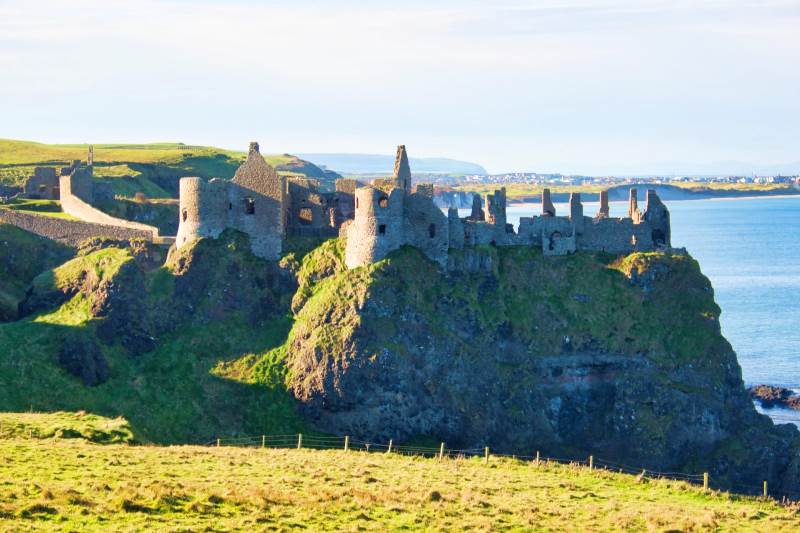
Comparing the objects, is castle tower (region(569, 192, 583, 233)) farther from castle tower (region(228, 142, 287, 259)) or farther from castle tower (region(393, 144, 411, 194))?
castle tower (region(228, 142, 287, 259))

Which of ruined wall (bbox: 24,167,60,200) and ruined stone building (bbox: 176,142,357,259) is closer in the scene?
ruined stone building (bbox: 176,142,357,259)

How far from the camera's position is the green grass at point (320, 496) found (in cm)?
3803

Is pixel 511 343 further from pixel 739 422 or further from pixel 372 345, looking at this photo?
pixel 739 422

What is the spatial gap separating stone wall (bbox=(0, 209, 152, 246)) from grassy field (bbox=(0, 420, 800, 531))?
33032 millimetres

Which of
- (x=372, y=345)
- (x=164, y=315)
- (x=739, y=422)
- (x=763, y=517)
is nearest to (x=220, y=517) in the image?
(x=763, y=517)

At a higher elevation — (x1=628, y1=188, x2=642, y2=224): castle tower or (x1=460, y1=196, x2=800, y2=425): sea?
(x1=628, y1=188, x2=642, y2=224): castle tower

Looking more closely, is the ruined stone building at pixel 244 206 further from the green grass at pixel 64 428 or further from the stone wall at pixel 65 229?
the green grass at pixel 64 428

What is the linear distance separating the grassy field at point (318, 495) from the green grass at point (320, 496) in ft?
0.18

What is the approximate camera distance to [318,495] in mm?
42125

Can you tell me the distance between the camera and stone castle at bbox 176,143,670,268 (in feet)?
244

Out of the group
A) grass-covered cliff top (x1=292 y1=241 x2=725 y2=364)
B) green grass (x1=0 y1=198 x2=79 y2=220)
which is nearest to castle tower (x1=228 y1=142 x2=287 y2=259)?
grass-covered cliff top (x1=292 y1=241 x2=725 y2=364)

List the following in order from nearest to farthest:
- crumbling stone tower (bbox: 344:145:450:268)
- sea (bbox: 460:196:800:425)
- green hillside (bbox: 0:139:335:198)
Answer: crumbling stone tower (bbox: 344:145:450:268), sea (bbox: 460:196:800:425), green hillside (bbox: 0:139:335:198)

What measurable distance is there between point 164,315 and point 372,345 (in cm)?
1274

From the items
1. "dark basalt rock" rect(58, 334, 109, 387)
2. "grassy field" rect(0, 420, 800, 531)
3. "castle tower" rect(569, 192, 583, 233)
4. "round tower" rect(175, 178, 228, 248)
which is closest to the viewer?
"grassy field" rect(0, 420, 800, 531)
